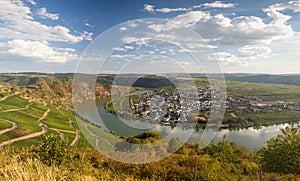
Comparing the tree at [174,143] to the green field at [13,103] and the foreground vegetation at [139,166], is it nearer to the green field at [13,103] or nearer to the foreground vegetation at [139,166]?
the foreground vegetation at [139,166]

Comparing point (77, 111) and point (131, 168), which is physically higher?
point (77, 111)

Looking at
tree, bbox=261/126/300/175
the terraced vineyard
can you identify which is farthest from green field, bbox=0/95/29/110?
tree, bbox=261/126/300/175

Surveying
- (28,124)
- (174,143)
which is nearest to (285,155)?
(174,143)

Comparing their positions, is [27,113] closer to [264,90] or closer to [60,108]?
[60,108]

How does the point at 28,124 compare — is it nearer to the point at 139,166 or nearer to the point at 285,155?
the point at 139,166

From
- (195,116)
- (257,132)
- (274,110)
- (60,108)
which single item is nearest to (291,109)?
(274,110)

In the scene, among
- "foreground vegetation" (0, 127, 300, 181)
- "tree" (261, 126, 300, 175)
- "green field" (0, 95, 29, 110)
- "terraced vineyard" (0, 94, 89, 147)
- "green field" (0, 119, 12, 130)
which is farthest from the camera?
"green field" (0, 95, 29, 110)

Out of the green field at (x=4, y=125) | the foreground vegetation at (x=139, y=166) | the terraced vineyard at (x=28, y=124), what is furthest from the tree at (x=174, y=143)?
the green field at (x=4, y=125)

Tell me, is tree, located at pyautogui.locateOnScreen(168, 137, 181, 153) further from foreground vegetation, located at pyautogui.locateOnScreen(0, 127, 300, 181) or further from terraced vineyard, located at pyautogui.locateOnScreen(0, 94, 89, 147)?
terraced vineyard, located at pyautogui.locateOnScreen(0, 94, 89, 147)
